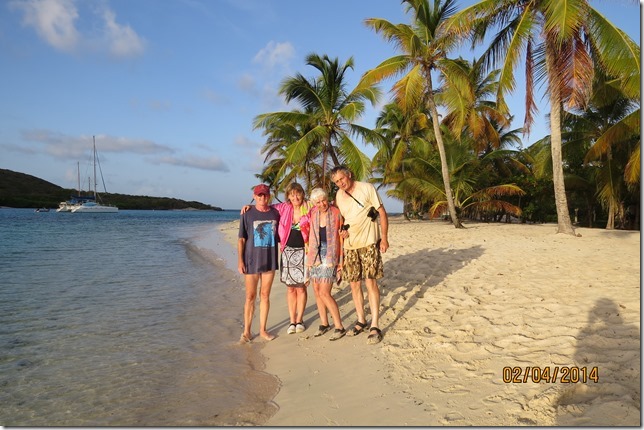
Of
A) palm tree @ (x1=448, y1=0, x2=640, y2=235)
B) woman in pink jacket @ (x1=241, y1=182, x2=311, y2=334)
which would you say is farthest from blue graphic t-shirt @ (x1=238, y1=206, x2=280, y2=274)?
palm tree @ (x1=448, y1=0, x2=640, y2=235)

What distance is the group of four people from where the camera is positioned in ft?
14.8

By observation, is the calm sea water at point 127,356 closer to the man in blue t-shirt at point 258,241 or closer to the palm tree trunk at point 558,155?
the man in blue t-shirt at point 258,241

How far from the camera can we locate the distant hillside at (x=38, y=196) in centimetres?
9562

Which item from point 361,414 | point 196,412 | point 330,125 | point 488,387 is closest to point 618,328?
point 488,387

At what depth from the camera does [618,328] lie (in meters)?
3.79

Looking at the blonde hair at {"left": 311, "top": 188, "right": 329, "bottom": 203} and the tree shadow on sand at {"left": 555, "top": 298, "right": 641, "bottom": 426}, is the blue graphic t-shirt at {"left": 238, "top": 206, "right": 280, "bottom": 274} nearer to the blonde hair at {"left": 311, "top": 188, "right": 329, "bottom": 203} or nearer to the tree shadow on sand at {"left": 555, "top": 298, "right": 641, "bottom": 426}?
the blonde hair at {"left": 311, "top": 188, "right": 329, "bottom": 203}

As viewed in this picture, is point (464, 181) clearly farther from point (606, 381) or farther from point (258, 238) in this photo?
point (606, 381)

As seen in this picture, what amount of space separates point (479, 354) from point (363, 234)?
1.76 metres

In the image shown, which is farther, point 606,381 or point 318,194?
point 318,194

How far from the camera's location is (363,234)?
4527 millimetres

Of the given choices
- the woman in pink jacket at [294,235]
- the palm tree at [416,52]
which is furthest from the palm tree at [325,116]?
the woman in pink jacket at [294,235]

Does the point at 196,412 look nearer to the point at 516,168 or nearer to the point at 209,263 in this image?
the point at 209,263

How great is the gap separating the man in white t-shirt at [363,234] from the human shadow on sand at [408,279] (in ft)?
2.45
